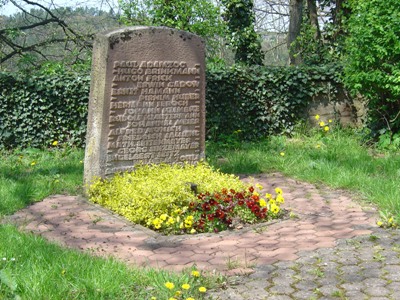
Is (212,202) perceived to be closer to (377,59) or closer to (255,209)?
(255,209)

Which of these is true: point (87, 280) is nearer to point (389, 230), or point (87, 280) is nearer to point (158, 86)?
point (389, 230)

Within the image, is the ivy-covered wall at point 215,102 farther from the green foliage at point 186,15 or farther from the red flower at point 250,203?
the red flower at point 250,203

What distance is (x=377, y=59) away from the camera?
10.3 m

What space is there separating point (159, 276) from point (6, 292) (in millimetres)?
1065

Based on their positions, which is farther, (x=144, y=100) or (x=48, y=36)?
(x=48, y=36)

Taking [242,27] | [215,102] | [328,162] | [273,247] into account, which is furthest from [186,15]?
[273,247]

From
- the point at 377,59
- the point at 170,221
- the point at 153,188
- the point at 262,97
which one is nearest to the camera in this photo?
the point at 170,221

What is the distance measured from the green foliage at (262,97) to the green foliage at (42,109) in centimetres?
249

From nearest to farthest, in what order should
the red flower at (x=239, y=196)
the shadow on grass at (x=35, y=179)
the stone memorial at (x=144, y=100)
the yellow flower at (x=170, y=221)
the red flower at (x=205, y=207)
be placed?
the yellow flower at (x=170, y=221), the red flower at (x=205, y=207), the red flower at (x=239, y=196), the shadow on grass at (x=35, y=179), the stone memorial at (x=144, y=100)

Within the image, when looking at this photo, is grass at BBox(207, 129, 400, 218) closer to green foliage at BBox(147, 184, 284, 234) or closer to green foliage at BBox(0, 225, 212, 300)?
green foliage at BBox(147, 184, 284, 234)

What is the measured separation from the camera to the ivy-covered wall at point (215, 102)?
11.5m

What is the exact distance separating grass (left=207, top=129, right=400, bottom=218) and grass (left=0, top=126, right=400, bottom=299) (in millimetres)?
12

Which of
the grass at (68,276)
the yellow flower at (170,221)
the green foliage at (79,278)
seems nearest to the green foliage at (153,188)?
the yellow flower at (170,221)

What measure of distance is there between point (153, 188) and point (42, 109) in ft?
18.0
